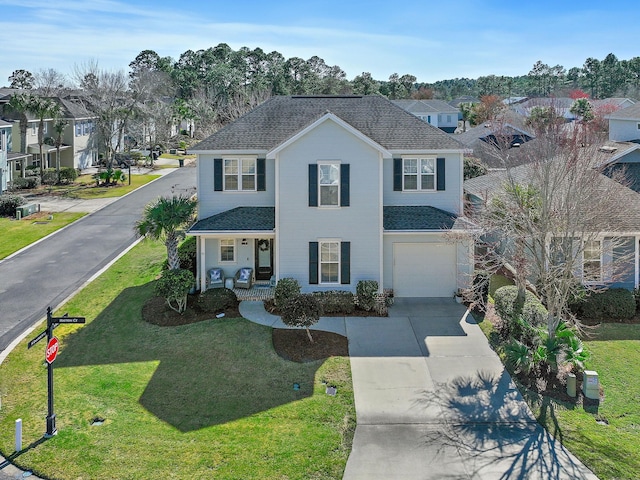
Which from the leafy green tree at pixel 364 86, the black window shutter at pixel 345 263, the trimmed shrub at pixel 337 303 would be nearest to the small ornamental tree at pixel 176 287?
the trimmed shrub at pixel 337 303

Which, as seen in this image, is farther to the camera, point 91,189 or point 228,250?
point 91,189

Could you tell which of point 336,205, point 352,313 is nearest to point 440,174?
point 336,205

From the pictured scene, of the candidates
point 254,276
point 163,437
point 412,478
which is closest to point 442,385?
point 412,478

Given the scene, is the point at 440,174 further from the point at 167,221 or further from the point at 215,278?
the point at 167,221

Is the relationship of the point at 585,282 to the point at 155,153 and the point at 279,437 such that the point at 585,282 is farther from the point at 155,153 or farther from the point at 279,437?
the point at 155,153

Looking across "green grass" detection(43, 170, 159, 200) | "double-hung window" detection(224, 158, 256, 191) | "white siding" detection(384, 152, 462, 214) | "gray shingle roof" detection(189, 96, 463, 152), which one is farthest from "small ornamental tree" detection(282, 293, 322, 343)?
"green grass" detection(43, 170, 159, 200)

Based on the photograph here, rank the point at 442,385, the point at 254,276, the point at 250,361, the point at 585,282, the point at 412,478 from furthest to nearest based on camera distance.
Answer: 1. the point at 254,276
2. the point at 585,282
3. the point at 250,361
4. the point at 442,385
5. the point at 412,478

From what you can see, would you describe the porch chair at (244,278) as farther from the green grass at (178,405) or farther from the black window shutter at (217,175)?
the black window shutter at (217,175)
